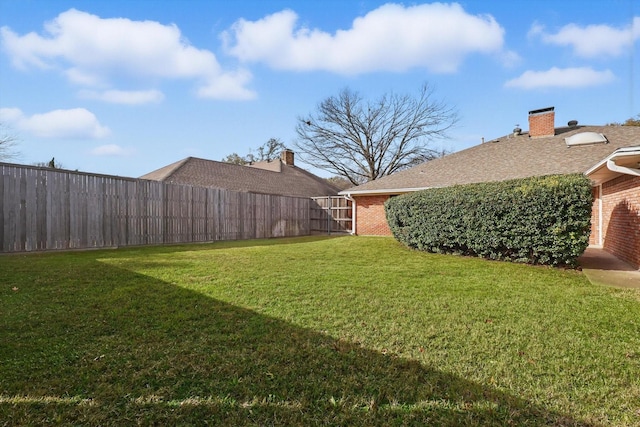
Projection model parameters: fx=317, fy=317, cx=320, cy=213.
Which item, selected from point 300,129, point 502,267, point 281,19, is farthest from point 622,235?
point 300,129

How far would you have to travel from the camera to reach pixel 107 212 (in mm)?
9312

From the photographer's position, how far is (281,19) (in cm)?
930

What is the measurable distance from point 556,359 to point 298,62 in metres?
12.4

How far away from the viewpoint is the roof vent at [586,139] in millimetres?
11547

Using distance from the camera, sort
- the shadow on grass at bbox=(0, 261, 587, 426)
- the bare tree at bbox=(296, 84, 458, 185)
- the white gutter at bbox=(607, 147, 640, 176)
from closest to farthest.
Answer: the shadow on grass at bbox=(0, 261, 587, 426), the white gutter at bbox=(607, 147, 640, 176), the bare tree at bbox=(296, 84, 458, 185)

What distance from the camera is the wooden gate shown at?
17.3 m

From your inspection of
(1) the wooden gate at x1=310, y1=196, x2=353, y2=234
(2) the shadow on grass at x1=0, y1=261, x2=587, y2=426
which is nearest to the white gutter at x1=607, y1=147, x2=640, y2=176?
(2) the shadow on grass at x1=0, y1=261, x2=587, y2=426

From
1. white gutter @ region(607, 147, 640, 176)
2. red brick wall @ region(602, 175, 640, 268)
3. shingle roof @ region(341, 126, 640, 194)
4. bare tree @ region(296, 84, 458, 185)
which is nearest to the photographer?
white gutter @ region(607, 147, 640, 176)

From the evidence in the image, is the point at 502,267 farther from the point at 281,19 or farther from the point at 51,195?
the point at 51,195

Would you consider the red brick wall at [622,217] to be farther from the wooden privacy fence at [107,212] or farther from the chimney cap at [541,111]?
the wooden privacy fence at [107,212]

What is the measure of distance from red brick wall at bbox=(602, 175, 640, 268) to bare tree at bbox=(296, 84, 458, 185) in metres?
16.9

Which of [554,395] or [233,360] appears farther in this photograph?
[233,360]

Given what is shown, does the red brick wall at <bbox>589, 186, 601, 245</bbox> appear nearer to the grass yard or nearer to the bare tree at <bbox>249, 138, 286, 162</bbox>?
the grass yard

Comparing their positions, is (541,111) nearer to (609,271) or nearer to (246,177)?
(609,271)
